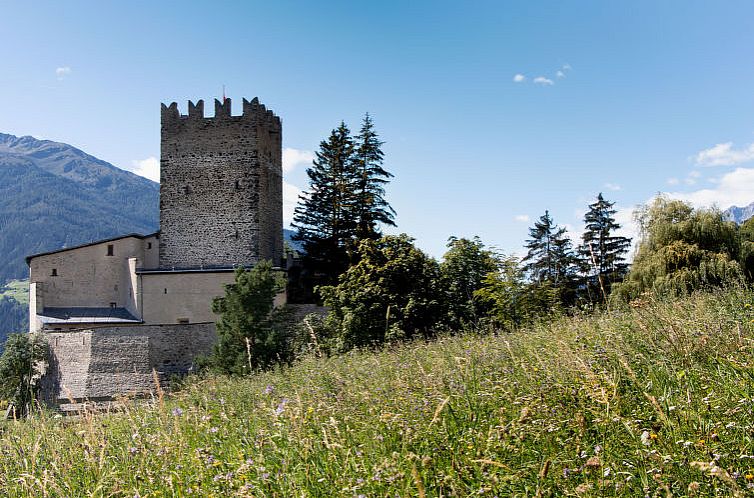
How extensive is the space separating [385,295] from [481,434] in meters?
21.3

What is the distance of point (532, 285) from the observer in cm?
2666

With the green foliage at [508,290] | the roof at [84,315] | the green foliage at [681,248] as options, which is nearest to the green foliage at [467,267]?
the green foliage at [508,290]

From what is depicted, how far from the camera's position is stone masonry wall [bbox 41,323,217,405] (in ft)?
93.4

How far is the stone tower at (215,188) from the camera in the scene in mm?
34062

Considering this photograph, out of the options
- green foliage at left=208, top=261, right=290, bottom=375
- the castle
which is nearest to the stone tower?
the castle

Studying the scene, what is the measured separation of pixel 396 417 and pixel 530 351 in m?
2.10

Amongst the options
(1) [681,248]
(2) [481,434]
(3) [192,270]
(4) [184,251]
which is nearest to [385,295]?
(1) [681,248]

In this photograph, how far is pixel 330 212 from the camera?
3741 centimetres

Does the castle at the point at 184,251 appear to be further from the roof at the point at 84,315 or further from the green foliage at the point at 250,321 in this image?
the green foliage at the point at 250,321

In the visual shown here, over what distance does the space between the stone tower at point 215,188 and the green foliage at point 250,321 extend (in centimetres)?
453

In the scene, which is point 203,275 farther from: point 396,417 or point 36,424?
point 396,417

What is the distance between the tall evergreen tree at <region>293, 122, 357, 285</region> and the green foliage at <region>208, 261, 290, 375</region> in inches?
200

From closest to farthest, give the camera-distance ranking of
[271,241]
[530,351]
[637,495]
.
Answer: [637,495] → [530,351] → [271,241]

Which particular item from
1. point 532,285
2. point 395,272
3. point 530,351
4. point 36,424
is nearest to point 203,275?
point 395,272
